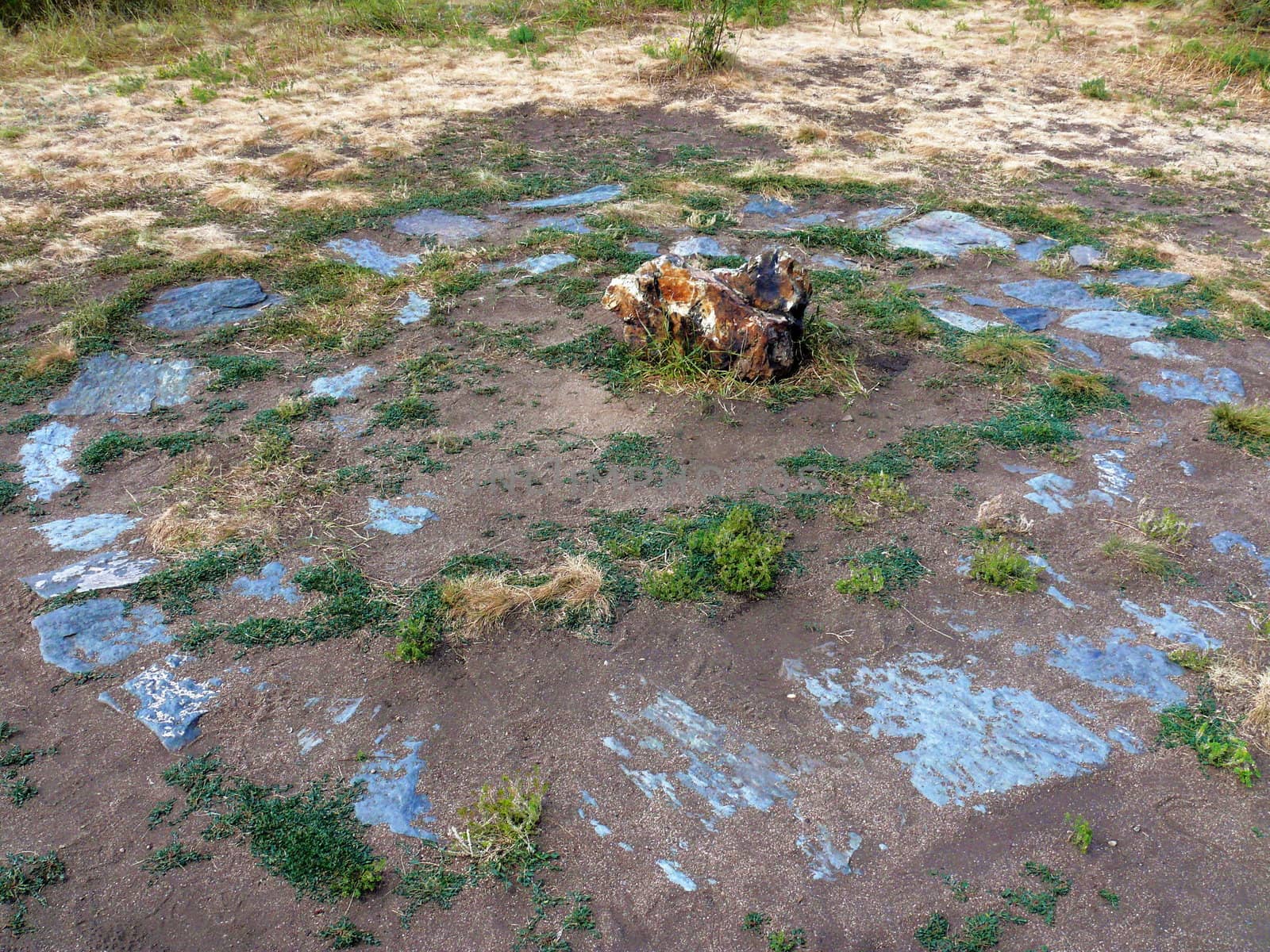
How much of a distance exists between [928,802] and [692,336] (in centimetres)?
264

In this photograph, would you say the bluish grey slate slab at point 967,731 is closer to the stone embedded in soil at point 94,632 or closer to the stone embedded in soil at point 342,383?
the stone embedded in soil at point 94,632

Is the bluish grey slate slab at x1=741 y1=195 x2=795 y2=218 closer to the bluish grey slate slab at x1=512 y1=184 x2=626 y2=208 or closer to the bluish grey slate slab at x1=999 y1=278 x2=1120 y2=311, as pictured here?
the bluish grey slate slab at x1=512 y1=184 x2=626 y2=208

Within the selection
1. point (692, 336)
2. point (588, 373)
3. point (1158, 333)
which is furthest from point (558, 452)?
point (1158, 333)

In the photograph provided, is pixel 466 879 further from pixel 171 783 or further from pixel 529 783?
pixel 171 783

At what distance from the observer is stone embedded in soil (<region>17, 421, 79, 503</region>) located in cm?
403

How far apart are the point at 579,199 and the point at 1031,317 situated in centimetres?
341

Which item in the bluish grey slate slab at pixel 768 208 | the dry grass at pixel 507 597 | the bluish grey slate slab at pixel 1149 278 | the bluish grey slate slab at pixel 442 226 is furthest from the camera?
the bluish grey slate slab at pixel 768 208

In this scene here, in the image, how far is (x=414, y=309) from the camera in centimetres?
542

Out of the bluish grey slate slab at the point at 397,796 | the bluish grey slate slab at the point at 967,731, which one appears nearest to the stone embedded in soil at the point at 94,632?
the bluish grey slate slab at the point at 397,796

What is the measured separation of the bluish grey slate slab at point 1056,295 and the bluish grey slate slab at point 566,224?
2853 millimetres

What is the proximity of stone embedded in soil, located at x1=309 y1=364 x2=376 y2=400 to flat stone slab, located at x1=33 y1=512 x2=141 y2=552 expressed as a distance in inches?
46.5

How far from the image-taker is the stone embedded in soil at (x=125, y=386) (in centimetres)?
458

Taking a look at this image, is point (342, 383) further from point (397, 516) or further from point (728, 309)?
point (728, 309)

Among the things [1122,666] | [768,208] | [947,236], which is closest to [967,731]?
[1122,666]
